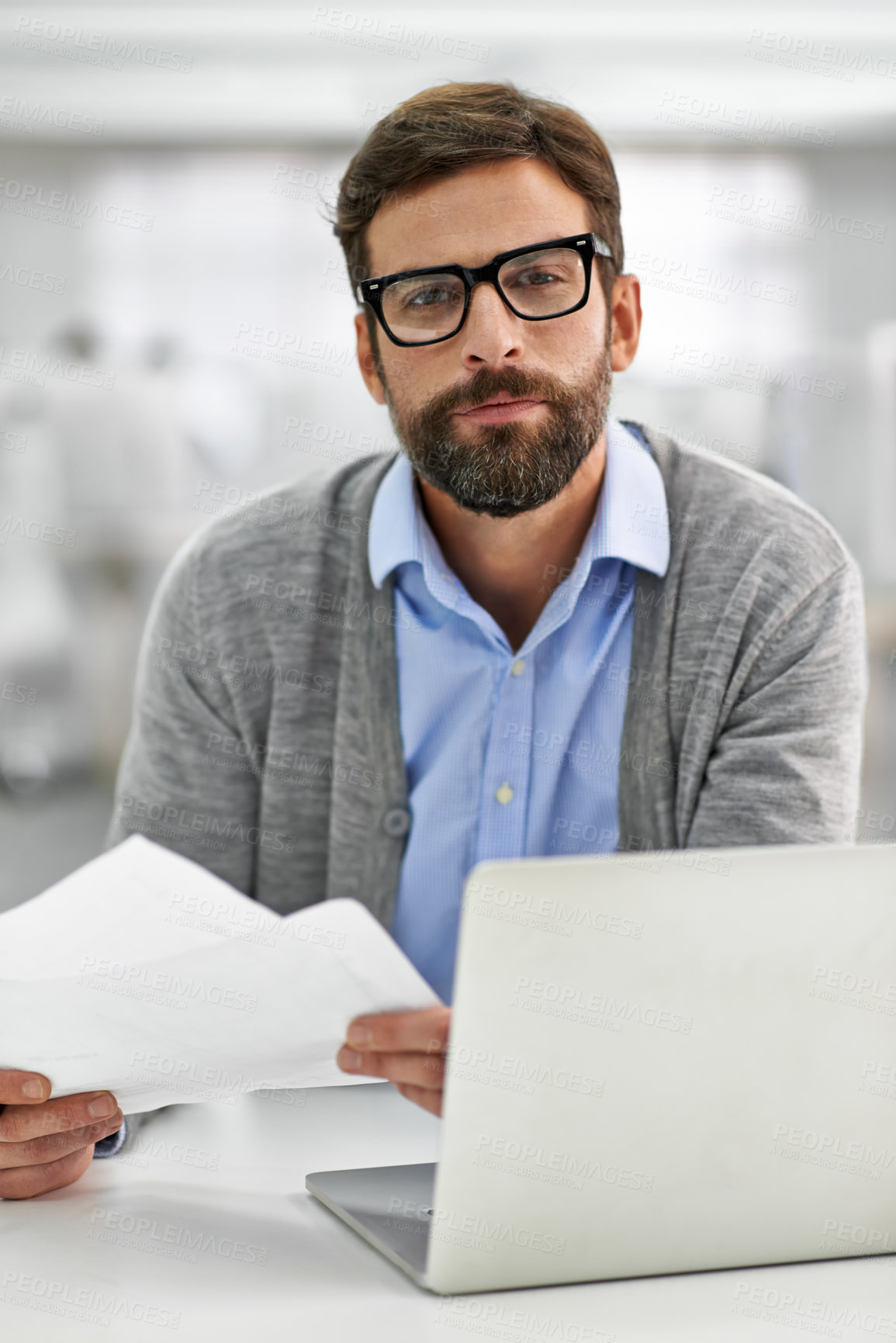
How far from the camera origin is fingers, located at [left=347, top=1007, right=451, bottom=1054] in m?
0.72

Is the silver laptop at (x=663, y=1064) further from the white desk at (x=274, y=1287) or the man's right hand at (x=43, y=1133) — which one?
the man's right hand at (x=43, y=1133)

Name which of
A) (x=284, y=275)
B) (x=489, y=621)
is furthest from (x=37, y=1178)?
(x=284, y=275)

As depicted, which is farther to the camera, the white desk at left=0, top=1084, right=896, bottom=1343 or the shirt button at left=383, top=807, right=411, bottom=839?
the shirt button at left=383, top=807, right=411, bottom=839

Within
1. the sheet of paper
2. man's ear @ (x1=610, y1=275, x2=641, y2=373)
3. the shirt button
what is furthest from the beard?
the sheet of paper

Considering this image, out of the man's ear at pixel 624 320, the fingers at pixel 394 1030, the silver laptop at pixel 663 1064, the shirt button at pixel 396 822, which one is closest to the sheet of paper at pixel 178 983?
the fingers at pixel 394 1030

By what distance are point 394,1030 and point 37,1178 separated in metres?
0.25

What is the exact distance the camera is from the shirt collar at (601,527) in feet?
4.03

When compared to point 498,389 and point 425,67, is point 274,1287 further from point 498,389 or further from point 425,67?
point 425,67

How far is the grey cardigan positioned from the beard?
100 millimetres

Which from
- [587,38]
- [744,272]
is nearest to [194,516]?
[587,38]

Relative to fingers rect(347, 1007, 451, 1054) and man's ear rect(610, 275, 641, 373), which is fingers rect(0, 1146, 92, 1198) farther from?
man's ear rect(610, 275, 641, 373)

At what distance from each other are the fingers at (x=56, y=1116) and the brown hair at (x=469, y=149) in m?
0.82

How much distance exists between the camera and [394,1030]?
718mm

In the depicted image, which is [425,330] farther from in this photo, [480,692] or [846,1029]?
[846,1029]
